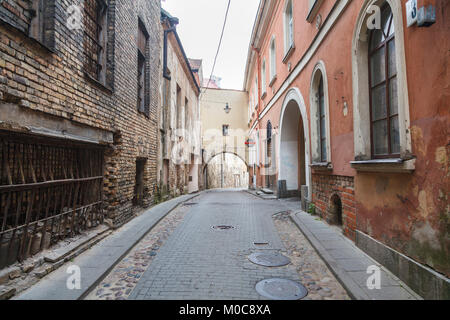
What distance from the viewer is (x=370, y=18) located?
158 inches

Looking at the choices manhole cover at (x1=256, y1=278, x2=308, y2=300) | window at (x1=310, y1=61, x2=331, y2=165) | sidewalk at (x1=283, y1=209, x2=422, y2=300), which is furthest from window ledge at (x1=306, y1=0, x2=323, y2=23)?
manhole cover at (x1=256, y1=278, x2=308, y2=300)

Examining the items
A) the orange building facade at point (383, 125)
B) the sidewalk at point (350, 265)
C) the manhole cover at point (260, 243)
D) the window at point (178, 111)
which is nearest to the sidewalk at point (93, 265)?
the manhole cover at point (260, 243)

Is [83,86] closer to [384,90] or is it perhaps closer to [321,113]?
[384,90]

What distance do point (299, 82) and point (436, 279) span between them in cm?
671

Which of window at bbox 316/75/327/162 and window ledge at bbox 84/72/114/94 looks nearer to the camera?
window ledge at bbox 84/72/114/94

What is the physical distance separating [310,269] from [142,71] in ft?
24.2

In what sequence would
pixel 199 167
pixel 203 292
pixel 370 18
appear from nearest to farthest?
pixel 203 292 < pixel 370 18 < pixel 199 167

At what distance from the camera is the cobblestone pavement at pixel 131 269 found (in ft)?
10.3

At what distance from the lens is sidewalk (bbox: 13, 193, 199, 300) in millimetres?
2963

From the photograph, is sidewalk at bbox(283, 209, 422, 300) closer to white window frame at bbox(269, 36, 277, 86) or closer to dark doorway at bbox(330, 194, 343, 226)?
dark doorway at bbox(330, 194, 343, 226)

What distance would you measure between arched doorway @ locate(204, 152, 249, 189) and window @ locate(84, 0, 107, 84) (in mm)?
21176

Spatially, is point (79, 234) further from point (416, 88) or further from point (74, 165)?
point (416, 88)

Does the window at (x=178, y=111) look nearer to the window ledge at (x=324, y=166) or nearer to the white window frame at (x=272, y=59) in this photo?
the white window frame at (x=272, y=59)

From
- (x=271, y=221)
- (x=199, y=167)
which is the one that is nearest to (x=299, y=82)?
(x=271, y=221)
